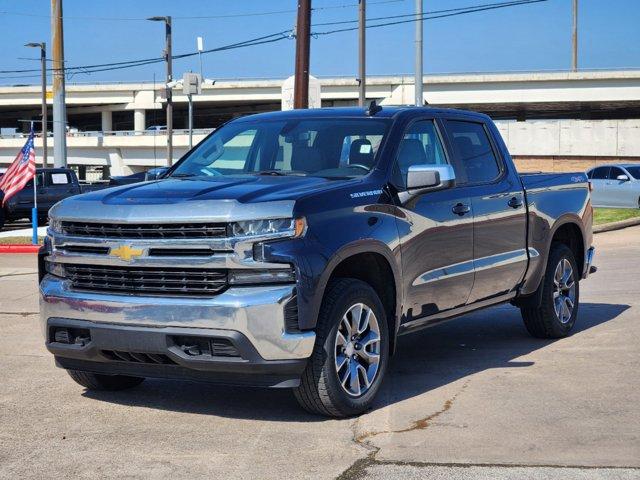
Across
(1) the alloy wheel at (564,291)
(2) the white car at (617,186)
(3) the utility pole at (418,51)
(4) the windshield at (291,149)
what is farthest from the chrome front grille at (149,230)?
(2) the white car at (617,186)

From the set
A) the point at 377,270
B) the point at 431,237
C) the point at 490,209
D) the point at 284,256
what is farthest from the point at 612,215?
the point at 284,256

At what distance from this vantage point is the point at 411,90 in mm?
73625

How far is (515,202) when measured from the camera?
816cm

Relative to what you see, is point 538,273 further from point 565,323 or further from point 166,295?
point 166,295

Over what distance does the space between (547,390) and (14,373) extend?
392 cm

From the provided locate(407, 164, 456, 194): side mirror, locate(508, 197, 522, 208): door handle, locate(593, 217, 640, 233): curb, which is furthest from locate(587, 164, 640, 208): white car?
locate(407, 164, 456, 194): side mirror

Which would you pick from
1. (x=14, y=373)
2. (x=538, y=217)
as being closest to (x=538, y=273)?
(x=538, y=217)

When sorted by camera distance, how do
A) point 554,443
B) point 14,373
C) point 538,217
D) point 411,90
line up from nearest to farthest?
1. point 554,443
2. point 14,373
3. point 538,217
4. point 411,90

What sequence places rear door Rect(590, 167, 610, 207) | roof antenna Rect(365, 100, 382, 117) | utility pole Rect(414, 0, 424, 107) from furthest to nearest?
rear door Rect(590, 167, 610, 207) → utility pole Rect(414, 0, 424, 107) → roof antenna Rect(365, 100, 382, 117)

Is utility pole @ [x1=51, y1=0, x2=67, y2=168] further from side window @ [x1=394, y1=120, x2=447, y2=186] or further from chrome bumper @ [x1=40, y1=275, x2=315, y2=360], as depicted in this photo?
chrome bumper @ [x1=40, y1=275, x2=315, y2=360]

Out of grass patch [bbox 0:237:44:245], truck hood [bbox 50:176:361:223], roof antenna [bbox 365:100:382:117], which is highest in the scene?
roof antenna [bbox 365:100:382:117]

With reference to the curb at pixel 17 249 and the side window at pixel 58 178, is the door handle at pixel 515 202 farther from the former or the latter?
the side window at pixel 58 178

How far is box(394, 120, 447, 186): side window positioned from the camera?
7004mm

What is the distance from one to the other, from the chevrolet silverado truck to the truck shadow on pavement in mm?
285
